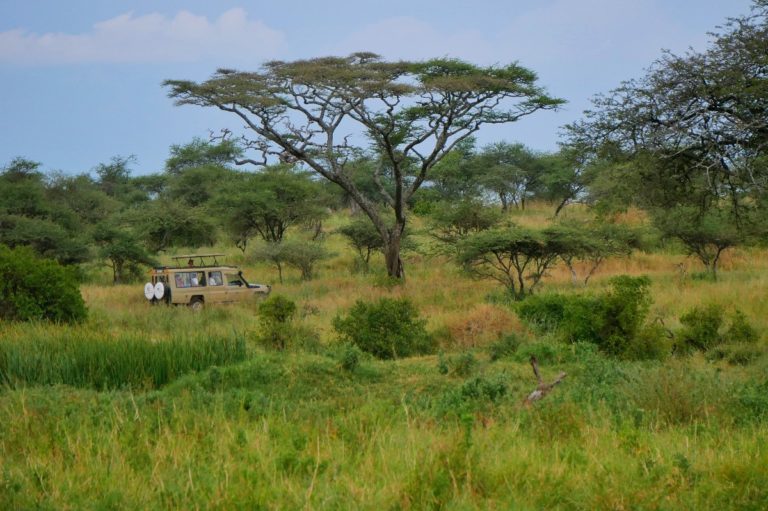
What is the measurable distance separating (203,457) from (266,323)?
8.96m

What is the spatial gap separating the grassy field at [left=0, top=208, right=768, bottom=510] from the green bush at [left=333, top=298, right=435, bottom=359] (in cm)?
154

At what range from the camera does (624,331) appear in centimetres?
1342

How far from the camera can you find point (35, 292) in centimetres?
1480

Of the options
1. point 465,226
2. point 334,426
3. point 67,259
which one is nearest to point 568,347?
point 334,426

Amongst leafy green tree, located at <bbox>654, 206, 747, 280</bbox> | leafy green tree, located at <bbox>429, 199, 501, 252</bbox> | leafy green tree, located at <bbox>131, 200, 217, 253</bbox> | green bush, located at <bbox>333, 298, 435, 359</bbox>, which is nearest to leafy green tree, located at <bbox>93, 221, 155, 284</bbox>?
leafy green tree, located at <bbox>131, 200, 217, 253</bbox>

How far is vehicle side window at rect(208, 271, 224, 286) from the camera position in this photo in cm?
2392

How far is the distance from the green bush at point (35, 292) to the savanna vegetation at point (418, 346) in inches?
1.7

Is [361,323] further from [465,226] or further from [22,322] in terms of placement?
[465,226]

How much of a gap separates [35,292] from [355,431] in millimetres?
10259

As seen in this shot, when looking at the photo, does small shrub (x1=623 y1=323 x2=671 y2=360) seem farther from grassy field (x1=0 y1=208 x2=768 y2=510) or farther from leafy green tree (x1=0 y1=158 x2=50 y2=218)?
leafy green tree (x1=0 y1=158 x2=50 y2=218)

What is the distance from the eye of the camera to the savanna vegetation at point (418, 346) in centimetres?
526

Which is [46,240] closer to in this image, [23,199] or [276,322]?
[23,199]

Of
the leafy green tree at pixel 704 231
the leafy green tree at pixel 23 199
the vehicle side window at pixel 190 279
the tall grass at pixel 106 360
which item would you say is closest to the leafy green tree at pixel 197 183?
the leafy green tree at pixel 23 199

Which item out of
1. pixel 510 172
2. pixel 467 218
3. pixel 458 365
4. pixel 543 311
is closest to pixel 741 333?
pixel 543 311
